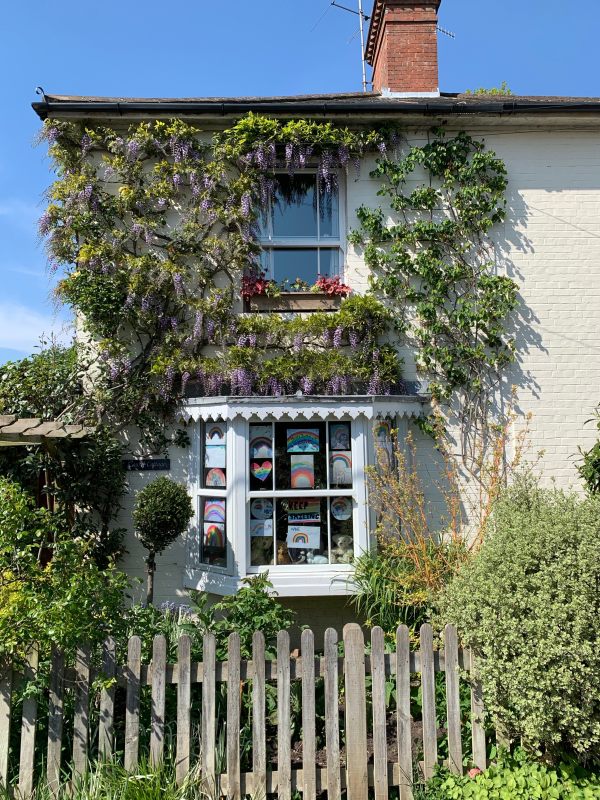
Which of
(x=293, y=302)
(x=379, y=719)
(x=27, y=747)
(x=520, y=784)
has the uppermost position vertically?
(x=293, y=302)

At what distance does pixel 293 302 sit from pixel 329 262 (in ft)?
2.56

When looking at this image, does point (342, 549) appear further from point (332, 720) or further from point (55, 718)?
point (55, 718)

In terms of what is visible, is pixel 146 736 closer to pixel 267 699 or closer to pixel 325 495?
pixel 267 699

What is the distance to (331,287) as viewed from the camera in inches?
316

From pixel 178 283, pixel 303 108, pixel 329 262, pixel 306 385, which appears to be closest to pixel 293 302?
pixel 329 262

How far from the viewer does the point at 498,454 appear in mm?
7383

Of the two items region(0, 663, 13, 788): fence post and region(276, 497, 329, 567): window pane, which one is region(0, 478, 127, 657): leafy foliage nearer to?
region(0, 663, 13, 788): fence post

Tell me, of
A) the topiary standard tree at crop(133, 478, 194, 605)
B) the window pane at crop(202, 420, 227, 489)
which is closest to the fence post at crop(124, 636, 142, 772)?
the topiary standard tree at crop(133, 478, 194, 605)

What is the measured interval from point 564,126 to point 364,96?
2.84 m

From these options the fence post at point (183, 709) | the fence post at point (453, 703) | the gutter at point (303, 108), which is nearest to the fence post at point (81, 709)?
the fence post at point (183, 709)

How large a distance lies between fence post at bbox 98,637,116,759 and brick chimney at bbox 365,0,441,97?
26.9 feet

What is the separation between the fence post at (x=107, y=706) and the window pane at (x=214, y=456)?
3228mm

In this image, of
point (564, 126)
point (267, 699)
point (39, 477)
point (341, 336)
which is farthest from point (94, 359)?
point (564, 126)

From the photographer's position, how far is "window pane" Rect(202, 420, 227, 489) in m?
7.32
